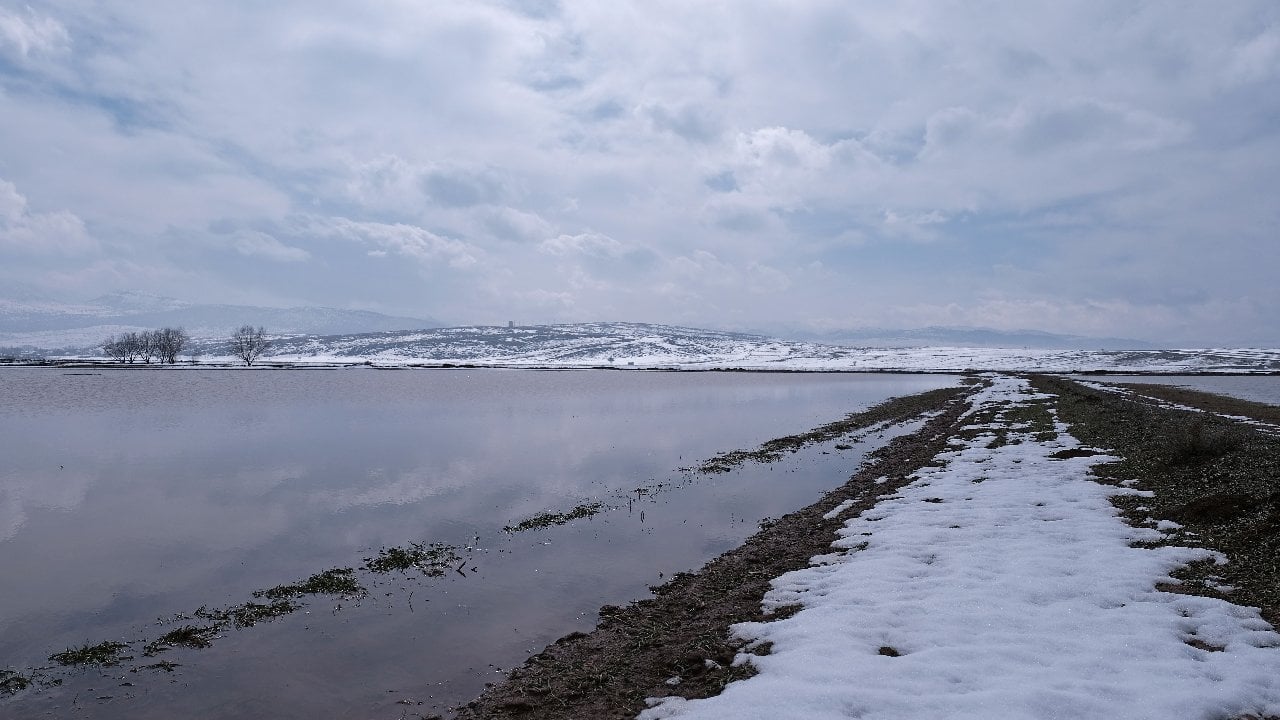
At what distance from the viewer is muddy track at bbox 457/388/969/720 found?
9.52 metres

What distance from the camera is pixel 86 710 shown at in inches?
386

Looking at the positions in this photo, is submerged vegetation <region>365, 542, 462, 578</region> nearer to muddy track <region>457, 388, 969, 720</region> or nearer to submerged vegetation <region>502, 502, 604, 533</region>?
submerged vegetation <region>502, 502, 604, 533</region>

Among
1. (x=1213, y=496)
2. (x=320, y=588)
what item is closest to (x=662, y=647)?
(x=320, y=588)

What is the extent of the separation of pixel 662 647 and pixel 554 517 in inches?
414

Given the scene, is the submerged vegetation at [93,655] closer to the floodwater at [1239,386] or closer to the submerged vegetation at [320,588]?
the submerged vegetation at [320,588]

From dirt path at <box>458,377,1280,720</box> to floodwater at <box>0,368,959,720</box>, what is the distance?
905 mm

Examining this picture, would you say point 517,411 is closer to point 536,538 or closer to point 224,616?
point 536,538

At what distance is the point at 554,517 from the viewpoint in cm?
2122

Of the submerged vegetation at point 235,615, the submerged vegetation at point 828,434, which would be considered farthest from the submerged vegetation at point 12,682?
the submerged vegetation at point 828,434

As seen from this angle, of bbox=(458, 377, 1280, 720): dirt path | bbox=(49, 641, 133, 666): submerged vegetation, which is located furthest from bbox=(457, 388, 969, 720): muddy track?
bbox=(49, 641, 133, 666): submerged vegetation

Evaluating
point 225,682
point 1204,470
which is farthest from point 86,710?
point 1204,470

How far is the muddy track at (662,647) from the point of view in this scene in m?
9.52

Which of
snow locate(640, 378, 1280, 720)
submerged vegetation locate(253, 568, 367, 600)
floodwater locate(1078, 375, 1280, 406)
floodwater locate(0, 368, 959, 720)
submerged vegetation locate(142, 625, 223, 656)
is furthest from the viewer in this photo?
floodwater locate(1078, 375, 1280, 406)

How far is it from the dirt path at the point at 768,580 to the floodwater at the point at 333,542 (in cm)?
90
